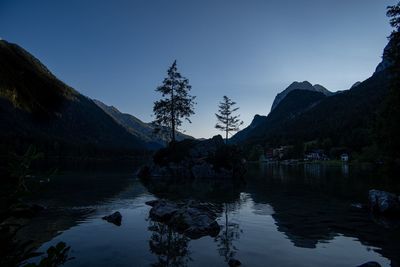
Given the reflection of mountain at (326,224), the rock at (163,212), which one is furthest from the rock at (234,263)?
the rock at (163,212)

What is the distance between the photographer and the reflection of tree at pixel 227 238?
14.5m

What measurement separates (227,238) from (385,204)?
14.2 m

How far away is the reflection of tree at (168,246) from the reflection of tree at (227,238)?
1.64m

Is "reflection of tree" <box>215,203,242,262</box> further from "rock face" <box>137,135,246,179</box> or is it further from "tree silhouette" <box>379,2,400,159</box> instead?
"rock face" <box>137,135,246,179</box>

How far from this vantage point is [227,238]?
17.2 metres

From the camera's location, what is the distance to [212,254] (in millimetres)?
14422

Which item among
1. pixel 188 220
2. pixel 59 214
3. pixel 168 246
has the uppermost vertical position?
pixel 188 220

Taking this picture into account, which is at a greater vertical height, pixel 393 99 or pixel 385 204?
pixel 393 99

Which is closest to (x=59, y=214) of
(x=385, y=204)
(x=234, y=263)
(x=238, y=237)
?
(x=238, y=237)

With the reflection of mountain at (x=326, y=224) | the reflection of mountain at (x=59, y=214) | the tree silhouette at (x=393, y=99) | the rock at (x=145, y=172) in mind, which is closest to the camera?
the reflection of mountain at (x=326, y=224)

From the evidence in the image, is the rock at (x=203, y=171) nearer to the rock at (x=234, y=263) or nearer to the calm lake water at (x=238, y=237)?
the calm lake water at (x=238, y=237)

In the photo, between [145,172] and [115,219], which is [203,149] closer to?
[145,172]

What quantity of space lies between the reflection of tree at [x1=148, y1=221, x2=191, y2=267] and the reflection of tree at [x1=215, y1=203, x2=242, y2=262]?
1.64 metres

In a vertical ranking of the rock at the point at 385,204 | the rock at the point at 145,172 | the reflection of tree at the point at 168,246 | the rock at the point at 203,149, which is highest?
the rock at the point at 203,149
